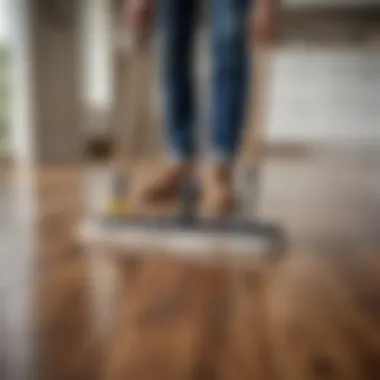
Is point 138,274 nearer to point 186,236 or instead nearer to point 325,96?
point 186,236

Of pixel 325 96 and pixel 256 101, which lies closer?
pixel 256 101

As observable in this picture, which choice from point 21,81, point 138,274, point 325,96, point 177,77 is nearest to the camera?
point 138,274

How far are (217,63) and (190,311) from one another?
735 mm

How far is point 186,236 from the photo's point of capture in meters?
1.29

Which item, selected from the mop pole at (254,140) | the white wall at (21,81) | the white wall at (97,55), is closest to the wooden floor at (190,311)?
the mop pole at (254,140)

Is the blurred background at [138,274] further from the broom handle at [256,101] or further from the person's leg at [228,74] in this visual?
the person's leg at [228,74]

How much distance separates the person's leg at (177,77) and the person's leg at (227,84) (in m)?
0.17

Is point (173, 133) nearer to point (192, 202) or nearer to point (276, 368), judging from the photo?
point (192, 202)

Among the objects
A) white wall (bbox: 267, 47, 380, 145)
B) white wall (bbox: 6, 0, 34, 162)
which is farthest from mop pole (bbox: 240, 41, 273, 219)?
white wall (bbox: 267, 47, 380, 145)

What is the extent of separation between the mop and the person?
13cm

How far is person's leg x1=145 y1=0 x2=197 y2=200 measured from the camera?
63.2 inches

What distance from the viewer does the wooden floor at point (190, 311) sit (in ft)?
2.15

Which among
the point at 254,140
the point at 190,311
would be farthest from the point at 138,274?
the point at 254,140

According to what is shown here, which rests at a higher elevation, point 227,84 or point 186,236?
point 227,84
